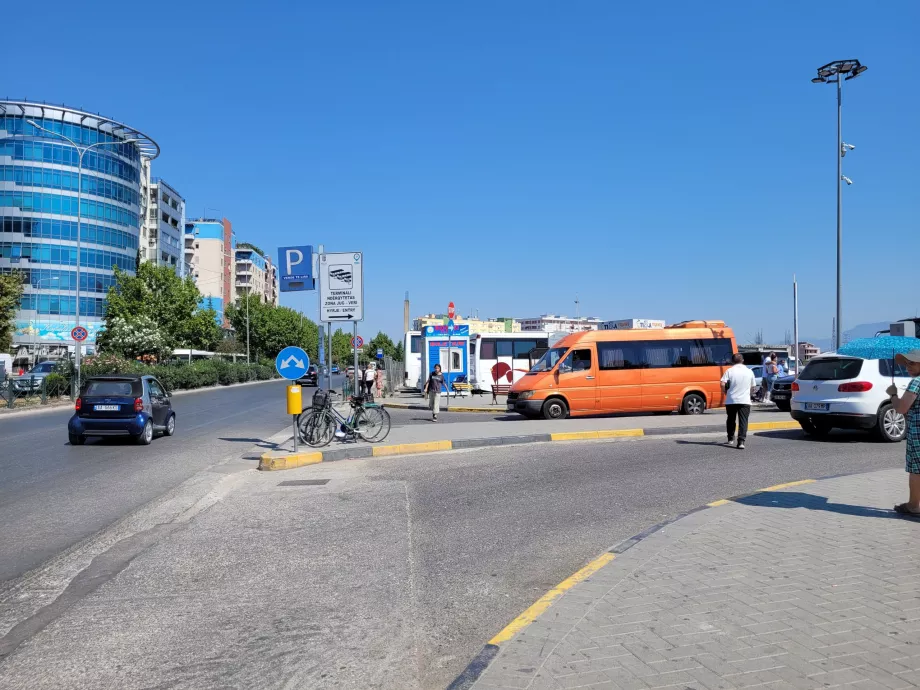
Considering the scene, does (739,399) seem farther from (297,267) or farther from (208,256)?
(208,256)

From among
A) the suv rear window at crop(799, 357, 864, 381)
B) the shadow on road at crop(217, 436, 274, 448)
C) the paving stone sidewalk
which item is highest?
the suv rear window at crop(799, 357, 864, 381)

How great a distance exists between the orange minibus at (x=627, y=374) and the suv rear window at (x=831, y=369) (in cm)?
569

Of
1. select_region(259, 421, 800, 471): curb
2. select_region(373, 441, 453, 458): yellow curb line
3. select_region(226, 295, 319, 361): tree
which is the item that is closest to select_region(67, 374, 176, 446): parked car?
select_region(259, 421, 800, 471): curb

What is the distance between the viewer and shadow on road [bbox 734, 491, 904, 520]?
6.98m

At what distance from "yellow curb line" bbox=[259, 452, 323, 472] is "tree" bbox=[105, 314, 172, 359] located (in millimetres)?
41490

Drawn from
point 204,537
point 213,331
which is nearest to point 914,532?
point 204,537

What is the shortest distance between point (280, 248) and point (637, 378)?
10110 mm

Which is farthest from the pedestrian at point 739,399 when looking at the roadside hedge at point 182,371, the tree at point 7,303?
the tree at point 7,303

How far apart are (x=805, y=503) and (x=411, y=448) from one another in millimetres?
7635

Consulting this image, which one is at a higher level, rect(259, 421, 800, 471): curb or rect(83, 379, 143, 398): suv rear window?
rect(83, 379, 143, 398): suv rear window

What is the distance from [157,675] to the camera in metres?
3.81

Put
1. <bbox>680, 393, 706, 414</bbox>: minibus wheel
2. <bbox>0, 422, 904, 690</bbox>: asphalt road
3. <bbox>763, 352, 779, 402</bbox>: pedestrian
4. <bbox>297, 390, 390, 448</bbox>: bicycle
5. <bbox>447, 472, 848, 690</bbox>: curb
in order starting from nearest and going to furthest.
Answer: <bbox>447, 472, 848, 690</bbox>: curb < <bbox>0, 422, 904, 690</bbox>: asphalt road < <bbox>297, 390, 390, 448</bbox>: bicycle < <bbox>680, 393, 706, 414</bbox>: minibus wheel < <bbox>763, 352, 779, 402</bbox>: pedestrian

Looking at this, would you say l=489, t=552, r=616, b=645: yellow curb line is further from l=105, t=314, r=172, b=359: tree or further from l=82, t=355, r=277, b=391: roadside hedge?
l=105, t=314, r=172, b=359: tree

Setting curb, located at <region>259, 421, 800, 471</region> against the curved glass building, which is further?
the curved glass building
